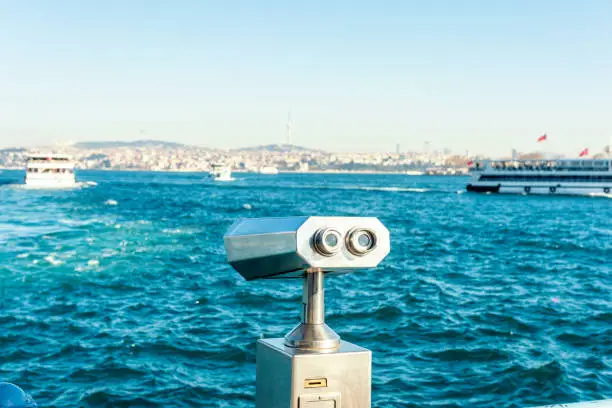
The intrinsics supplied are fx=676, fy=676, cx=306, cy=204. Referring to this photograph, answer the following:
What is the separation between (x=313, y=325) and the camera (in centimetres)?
200

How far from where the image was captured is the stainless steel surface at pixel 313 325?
1.96m

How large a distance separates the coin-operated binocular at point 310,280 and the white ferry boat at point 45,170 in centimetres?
8869

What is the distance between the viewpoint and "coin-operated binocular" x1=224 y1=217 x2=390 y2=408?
178 centimetres

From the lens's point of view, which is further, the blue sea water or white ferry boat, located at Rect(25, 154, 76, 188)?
white ferry boat, located at Rect(25, 154, 76, 188)

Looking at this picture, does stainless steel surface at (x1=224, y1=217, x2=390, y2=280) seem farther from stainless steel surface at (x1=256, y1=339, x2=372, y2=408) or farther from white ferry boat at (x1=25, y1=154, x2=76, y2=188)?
white ferry boat at (x1=25, y1=154, x2=76, y2=188)

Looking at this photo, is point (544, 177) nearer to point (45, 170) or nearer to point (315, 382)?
point (45, 170)

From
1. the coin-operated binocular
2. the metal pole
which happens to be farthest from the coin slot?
the metal pole

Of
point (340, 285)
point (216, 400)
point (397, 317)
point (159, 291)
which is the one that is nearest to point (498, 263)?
point (340, 285)

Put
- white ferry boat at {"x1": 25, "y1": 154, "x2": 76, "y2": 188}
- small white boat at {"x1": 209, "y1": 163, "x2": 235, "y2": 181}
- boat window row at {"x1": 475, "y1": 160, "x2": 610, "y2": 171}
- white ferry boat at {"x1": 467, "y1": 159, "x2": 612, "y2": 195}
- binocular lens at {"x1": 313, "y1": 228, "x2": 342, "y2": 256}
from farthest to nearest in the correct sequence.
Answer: small white boat at {"x1": 209, "y1": 163, "x2": 235, "y2": 181}
white ferry boat at {"x1": 467, "y1": 159, "x2": 612, "y2": 195}
boat window row at {"x1": 475, "y1": 160, "x2": 610, "y2": 171}
white ferry boat at {"x1": 25, "y1": 154, "x2": 76, "y2": 188}
binocular lens at {"x1": 313, "y1": 228, "x2": 342, "y2": 256}

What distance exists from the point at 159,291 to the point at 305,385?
1614 centimetres

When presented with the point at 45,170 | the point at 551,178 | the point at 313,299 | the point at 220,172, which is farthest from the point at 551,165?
the point at 313,299

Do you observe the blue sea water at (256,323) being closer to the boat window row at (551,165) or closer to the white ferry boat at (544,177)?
the boat window row at (551,165)

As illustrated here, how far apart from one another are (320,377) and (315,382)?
0.07 ft

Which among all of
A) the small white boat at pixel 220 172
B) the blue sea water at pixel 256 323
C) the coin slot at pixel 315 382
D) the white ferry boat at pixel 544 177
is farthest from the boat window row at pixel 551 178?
the coin slot at pixel 315 382
